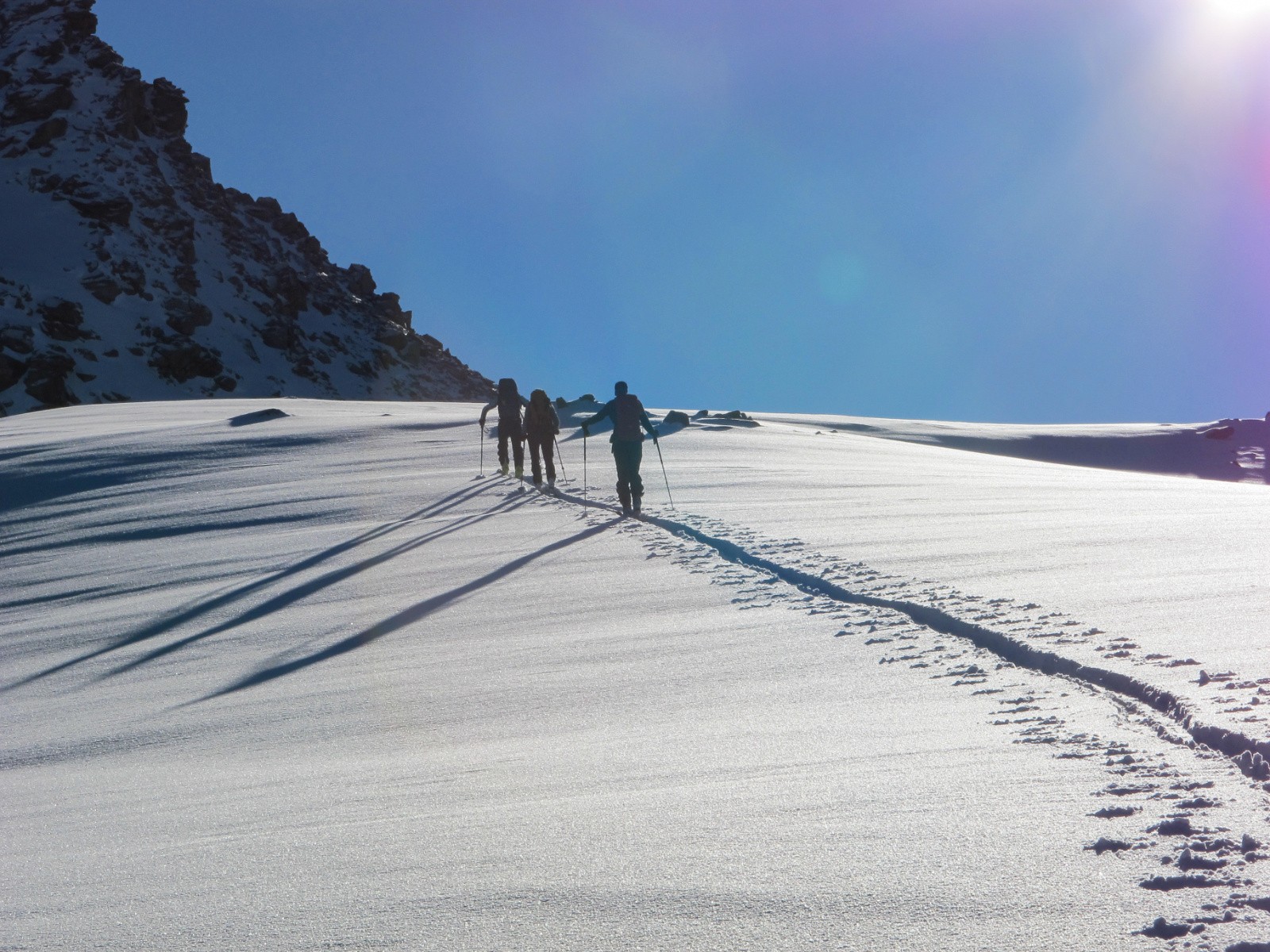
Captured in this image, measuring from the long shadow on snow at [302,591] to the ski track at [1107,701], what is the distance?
282 cm

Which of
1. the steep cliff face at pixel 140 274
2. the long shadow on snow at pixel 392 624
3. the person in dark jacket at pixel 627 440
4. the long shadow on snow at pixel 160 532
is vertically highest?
the steep cliff face at pixel 140 274

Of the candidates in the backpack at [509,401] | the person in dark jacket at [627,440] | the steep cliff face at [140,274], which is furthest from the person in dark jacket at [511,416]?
the steep cliff face at [140,274]

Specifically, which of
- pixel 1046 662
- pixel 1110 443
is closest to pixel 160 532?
pixel 1046 662

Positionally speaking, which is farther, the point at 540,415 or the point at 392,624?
the point at 540,415

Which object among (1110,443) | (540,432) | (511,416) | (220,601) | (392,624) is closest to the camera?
(392,624)

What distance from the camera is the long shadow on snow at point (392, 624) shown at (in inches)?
232

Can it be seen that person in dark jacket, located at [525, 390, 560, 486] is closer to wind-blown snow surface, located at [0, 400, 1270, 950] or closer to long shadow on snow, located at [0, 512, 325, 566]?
long shadow on snow, located at [0, 512, 325, 566]

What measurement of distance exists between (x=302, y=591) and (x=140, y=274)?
343 ft

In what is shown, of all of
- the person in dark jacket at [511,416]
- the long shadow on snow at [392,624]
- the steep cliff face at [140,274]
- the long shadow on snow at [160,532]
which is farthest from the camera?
the steep cliff face at [140,274]

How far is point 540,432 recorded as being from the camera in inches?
599

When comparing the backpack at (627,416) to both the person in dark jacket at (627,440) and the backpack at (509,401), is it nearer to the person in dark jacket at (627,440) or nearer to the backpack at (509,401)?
the person in dark jacket at (627,440)

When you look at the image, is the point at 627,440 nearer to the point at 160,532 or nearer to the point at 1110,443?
the point at 160,532

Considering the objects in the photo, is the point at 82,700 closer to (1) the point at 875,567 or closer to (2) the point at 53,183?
(1) the point at 875,567

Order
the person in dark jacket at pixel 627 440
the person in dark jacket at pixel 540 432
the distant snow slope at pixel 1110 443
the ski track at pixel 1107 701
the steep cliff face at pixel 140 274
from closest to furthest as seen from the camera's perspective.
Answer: the ski track at pixel 1107 701
the person in dark jacket at pixel 627 440
the person in dark jacket at pixel 540 432
the distant snow slope at pixel 1110 443
the steep cliff face at pixel 140 274
